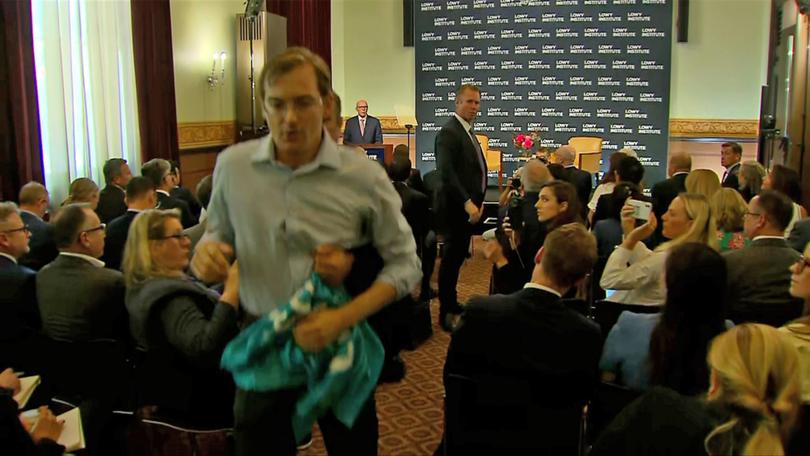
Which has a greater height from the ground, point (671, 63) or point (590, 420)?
point (671, 63)

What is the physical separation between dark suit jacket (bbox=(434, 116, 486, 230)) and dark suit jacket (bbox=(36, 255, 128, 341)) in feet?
8.34

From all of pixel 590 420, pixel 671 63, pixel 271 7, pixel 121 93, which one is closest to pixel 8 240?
pixel 590 420

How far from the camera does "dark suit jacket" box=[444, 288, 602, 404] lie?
2.45m

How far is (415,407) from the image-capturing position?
4051 millimetres

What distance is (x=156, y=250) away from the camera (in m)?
2.87

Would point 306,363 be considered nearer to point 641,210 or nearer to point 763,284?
point 763,284

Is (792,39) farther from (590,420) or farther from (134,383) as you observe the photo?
(134,383)

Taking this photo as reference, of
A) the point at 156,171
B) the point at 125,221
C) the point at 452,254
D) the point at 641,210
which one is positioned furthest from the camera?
the point at 156,171

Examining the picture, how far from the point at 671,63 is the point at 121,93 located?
313 inches

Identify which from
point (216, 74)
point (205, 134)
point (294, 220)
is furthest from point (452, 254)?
point (216, 74)

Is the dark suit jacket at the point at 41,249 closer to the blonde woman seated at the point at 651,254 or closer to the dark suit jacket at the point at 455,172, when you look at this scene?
the dark suit jacket at the point at 455,172

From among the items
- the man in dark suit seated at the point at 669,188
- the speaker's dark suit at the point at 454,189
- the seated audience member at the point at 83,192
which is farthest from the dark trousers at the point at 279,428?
the seated audience member at the point at 83,192

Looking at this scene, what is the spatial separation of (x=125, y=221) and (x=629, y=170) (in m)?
3.43

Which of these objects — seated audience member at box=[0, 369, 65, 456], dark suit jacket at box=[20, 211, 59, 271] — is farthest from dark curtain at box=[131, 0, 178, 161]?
seated audience member at box=[0, 369, 65, 456]
